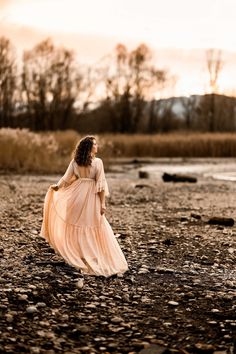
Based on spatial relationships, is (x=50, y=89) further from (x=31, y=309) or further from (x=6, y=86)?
(x=31, y=309)

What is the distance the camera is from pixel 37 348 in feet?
15.7

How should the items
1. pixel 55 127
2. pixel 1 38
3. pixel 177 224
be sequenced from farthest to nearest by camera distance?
1. pixel 55 127
2. pixel 1 38
3. pixel 177 224

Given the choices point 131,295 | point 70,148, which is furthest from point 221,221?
point 70,148

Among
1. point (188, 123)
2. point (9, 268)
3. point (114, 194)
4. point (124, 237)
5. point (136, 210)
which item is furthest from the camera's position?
point (188, 123)

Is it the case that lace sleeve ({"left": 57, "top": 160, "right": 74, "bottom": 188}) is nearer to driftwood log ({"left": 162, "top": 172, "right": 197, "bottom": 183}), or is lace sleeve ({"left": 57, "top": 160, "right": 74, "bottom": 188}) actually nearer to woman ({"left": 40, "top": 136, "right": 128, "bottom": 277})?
woman ({"left": 40, "top": 136, "right": 128, "bottom": 277})

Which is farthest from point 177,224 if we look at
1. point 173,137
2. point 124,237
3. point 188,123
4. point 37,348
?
point 188,123

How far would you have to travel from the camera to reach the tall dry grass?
24.2 meters

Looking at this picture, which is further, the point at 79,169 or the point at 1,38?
the point at 1,38

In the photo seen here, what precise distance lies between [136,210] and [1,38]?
4064cm

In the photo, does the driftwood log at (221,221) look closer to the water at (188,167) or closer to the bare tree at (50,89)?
the water at (188,167)

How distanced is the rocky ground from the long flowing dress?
0.75ft

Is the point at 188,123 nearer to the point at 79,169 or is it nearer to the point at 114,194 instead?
the point at 114,194

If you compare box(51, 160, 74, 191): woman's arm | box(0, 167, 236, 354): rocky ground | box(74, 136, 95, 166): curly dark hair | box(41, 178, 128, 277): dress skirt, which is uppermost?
box(74, 136, 95, 166): curly dark hair

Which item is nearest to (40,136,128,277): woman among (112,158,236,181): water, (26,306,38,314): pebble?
(26,306,38,314): pebble
